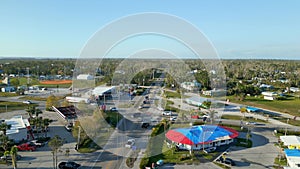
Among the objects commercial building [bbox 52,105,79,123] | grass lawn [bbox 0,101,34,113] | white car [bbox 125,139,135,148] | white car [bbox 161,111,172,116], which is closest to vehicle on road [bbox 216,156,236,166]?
white car [bbox 125,139,135,148]

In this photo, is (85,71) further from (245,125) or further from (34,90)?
(245,125)

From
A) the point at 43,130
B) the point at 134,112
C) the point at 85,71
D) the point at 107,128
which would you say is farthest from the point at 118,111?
the point at 85,71

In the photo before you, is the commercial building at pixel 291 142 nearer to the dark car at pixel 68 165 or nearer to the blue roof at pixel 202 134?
Answer: the blue roof at pixel 202 134

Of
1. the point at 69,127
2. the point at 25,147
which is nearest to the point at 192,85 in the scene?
the point at 69,127

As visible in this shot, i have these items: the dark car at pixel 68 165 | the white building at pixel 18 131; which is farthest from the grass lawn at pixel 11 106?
the dark car at pixel 68 165

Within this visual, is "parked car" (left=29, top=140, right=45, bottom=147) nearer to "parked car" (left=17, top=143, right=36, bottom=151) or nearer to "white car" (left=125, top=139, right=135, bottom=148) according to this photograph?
"parked car" (left=17, top=143, right=36, bottom=151)
